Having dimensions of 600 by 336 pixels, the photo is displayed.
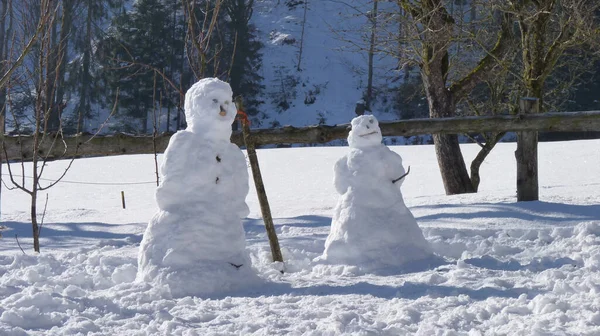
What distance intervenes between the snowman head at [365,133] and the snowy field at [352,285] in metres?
1.05

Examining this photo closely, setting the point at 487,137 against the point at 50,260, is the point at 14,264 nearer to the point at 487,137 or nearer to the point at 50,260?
the point at 50,260

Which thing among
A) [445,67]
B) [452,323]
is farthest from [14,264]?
[445,67]

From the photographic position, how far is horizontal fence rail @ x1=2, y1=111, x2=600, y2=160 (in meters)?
7.75

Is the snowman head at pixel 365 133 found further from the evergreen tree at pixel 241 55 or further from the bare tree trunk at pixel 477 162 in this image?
the evergreen tree at pixel 241 55

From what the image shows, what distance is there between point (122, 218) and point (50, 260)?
4.82 m

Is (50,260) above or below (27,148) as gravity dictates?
below

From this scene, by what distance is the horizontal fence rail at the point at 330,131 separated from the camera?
775 cm

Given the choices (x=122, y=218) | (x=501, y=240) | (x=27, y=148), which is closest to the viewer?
(x=501, y=240)

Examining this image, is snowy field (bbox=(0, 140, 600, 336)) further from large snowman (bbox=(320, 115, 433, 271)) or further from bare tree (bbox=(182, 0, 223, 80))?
bare tree (bbox=(182, 0, 223, 80))

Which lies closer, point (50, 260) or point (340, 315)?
point (340, 315)

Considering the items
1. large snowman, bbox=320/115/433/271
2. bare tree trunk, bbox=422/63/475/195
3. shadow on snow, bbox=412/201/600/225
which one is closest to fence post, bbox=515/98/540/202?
shadow on snow, bbox=412/201/600/225

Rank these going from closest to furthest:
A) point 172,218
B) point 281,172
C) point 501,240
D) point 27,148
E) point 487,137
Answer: point 172,218
point 501,240
point 27,148
point 487,137
point 281,172

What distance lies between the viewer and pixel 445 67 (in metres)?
10.4

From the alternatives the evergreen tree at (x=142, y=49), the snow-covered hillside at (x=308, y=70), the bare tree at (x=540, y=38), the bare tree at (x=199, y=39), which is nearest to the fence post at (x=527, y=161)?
the bare tree at (x=540, y=38)
